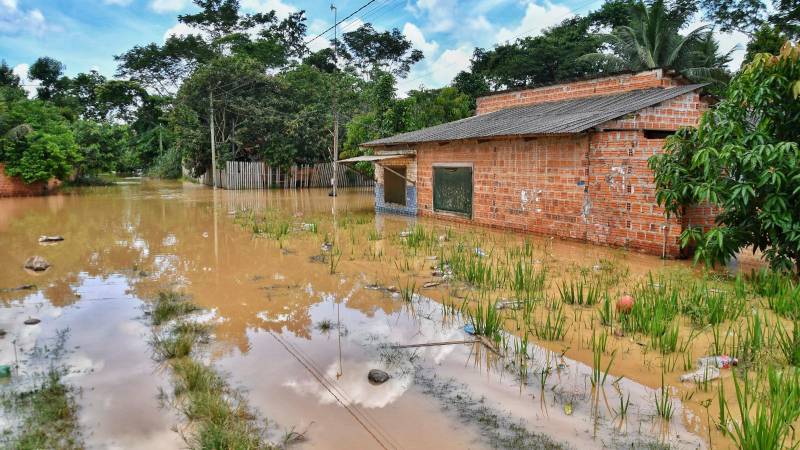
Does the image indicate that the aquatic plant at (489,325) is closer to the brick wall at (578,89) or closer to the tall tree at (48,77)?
the brick wall at (578,89)

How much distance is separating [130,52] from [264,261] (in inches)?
1305

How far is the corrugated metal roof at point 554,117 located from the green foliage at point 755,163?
293 centimetres

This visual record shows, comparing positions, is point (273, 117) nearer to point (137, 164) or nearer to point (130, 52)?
point (130, 52)

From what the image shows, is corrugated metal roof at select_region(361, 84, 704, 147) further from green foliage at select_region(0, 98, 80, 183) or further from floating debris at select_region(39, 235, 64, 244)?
green foliage at select_region(0, 98, 80, 183)

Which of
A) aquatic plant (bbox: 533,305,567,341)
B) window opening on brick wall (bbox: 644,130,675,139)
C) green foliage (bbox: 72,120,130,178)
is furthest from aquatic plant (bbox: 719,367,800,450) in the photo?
green foliage (bbox: 72,120,130,178)

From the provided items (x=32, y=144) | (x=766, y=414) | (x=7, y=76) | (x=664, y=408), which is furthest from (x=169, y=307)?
(x=7, y=76)

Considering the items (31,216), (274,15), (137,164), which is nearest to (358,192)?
(31,216)

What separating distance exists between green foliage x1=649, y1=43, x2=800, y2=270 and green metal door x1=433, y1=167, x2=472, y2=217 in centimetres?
709

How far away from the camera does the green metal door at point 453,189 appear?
574 inches

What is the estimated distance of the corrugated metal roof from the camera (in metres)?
10.7

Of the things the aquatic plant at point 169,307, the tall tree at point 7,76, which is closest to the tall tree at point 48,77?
the tall tree at point 7,76

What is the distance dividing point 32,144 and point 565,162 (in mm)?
21978

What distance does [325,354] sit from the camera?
5.02m

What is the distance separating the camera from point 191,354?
16.4ft
